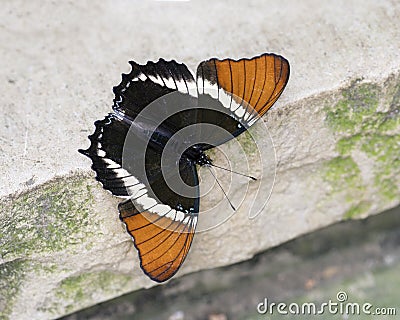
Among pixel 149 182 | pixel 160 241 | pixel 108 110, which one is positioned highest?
pixel 108 110

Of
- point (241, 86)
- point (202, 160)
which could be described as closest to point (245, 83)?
point (241, 86)

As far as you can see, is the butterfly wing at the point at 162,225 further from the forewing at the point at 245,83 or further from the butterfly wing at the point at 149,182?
the forewing at the point at 245,83

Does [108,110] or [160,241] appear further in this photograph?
[108,110]

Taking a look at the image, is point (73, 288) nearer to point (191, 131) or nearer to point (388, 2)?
point (191, 131)

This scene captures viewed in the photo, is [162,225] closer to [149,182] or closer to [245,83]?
[149,182]

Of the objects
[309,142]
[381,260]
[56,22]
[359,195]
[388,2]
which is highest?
[56,22]

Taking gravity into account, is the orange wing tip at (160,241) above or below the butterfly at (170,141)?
below

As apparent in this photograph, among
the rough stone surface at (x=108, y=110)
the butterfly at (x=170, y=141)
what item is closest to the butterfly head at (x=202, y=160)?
the butterfly at (x=170, y=141)

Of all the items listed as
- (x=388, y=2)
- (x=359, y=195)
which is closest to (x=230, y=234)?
(x=359, y=195)
